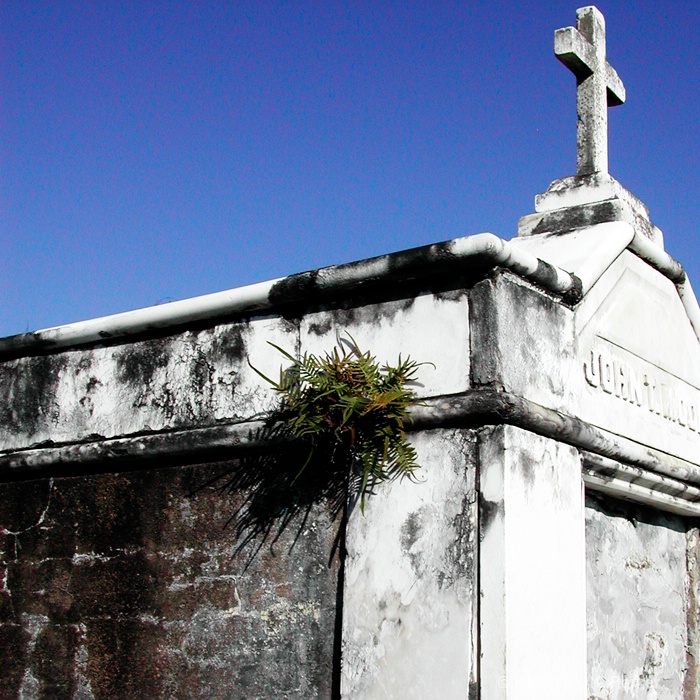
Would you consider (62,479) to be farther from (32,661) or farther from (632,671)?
(632,671)

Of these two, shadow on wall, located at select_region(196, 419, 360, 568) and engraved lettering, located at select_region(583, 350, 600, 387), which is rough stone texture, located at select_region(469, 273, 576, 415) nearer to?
engraved lettering, located at select_region(583, 350, 600, 387)

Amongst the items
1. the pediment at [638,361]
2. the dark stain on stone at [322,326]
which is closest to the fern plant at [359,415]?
the dark stain on stone at [322,326]

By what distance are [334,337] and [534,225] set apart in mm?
1497

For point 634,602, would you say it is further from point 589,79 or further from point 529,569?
point 589,79

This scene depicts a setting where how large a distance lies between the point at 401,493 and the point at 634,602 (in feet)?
5.37

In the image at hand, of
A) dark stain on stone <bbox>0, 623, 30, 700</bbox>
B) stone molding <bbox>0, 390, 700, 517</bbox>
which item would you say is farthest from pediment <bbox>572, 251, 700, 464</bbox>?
dark stain on stone <bbox>0, 623, 30, 700</bbox>

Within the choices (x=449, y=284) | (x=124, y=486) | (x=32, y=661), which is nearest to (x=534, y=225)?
(x=449, y=284)

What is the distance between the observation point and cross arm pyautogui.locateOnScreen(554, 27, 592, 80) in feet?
17.4

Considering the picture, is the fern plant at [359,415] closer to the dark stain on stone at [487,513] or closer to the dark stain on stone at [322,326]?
the dark stain on stone at [322,326]

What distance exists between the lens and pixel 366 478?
153 inches

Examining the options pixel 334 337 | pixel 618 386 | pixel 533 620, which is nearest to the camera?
pixel 533 620

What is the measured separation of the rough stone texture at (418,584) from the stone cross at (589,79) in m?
2.14

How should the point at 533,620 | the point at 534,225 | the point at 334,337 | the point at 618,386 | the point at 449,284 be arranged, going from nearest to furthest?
the point at 533,620
the point at 449,284
the point at 334,337
the point at 618,386
the point at 534,225

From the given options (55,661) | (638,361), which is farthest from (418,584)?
(55,661)
